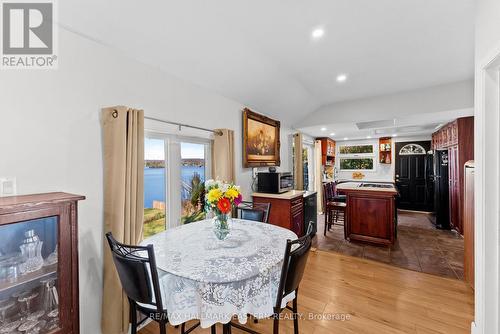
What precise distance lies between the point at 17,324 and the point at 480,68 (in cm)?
333

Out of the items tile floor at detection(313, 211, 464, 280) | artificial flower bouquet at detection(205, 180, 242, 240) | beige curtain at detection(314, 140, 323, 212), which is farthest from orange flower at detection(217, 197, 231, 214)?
beige curtain at detection(314, 140, 323, 212)

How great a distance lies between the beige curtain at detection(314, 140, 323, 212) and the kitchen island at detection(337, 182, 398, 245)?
2.21 meters

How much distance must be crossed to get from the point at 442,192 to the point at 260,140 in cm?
441

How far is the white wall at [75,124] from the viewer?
1.35 meters

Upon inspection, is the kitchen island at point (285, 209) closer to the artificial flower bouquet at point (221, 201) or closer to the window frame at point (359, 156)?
the artificial flower bouquet at point (221, 201)

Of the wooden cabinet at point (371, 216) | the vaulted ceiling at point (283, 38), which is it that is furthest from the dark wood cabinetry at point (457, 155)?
the wooden cabinet at point (371, 216)

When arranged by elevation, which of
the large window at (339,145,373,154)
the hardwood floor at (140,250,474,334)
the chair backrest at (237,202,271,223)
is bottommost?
the hardwood floor at (140,250,474,334)

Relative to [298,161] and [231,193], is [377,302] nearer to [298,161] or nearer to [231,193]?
[231,193]

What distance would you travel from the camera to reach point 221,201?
1.64m

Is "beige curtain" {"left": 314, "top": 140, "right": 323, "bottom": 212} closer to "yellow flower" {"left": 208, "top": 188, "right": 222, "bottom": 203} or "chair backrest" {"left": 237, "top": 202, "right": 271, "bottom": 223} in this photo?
"chair backrest" {"left": 237, "top": 202, "right": 271, "bottom": 223}

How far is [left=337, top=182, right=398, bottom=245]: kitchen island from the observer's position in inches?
141

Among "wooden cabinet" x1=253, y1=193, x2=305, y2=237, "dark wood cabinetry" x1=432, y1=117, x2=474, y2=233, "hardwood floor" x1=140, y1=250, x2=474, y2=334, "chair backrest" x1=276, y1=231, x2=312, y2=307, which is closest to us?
"chair backrest" x1=276, y1=231, x2=312, y2=307

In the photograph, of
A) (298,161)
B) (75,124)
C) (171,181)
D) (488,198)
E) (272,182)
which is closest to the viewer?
(488,198)

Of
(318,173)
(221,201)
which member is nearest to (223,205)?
(221,201)
